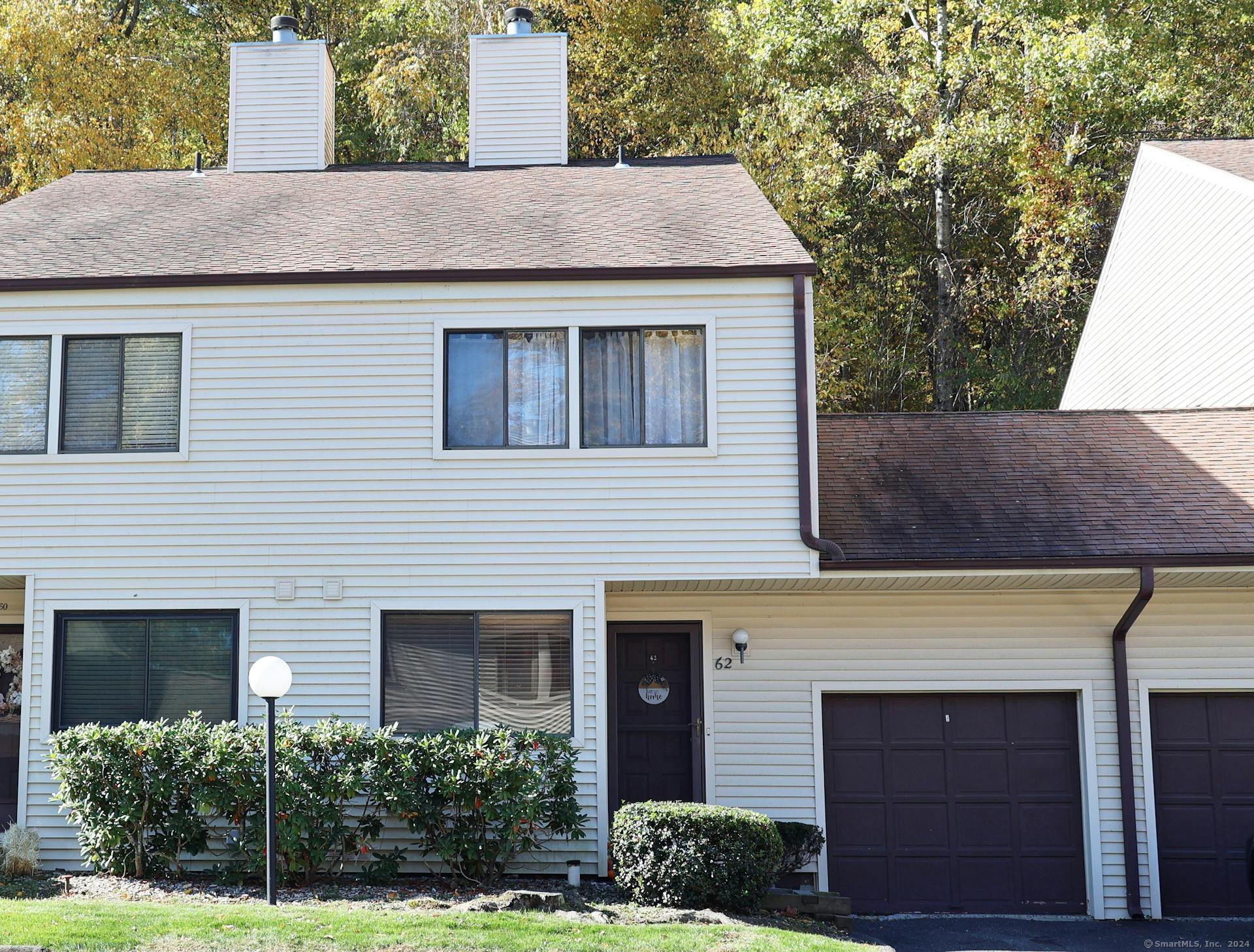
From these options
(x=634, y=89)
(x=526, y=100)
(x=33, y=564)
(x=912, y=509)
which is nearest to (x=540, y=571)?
(x=912, y=509)

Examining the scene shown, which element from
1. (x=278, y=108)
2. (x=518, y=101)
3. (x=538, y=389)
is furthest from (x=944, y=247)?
(x=538, y=389)

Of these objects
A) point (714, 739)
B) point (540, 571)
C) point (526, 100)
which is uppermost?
point (526, 100)

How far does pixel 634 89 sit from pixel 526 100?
8460 mm

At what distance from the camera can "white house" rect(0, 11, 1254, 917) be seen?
34.0ft

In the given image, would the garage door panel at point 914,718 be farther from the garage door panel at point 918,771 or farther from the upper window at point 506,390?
the upper window at point 506,390

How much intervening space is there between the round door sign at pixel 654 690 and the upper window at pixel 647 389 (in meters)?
2.30

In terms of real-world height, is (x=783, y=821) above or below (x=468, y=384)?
below

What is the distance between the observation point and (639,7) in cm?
2275

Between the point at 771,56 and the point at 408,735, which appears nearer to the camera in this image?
the point at 408,735

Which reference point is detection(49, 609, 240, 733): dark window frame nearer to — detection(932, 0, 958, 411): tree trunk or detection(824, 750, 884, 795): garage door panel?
detection(824, 750, 884, 795): garage door panel

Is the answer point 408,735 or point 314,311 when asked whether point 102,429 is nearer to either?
point 314,311

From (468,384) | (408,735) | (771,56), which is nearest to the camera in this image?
(408,735)

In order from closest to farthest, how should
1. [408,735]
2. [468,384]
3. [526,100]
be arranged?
[408,735], [468,384], [526,100]

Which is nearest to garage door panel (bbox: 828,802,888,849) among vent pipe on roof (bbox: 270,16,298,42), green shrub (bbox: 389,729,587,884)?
green shrub (bbox: 389,729,587,884)
